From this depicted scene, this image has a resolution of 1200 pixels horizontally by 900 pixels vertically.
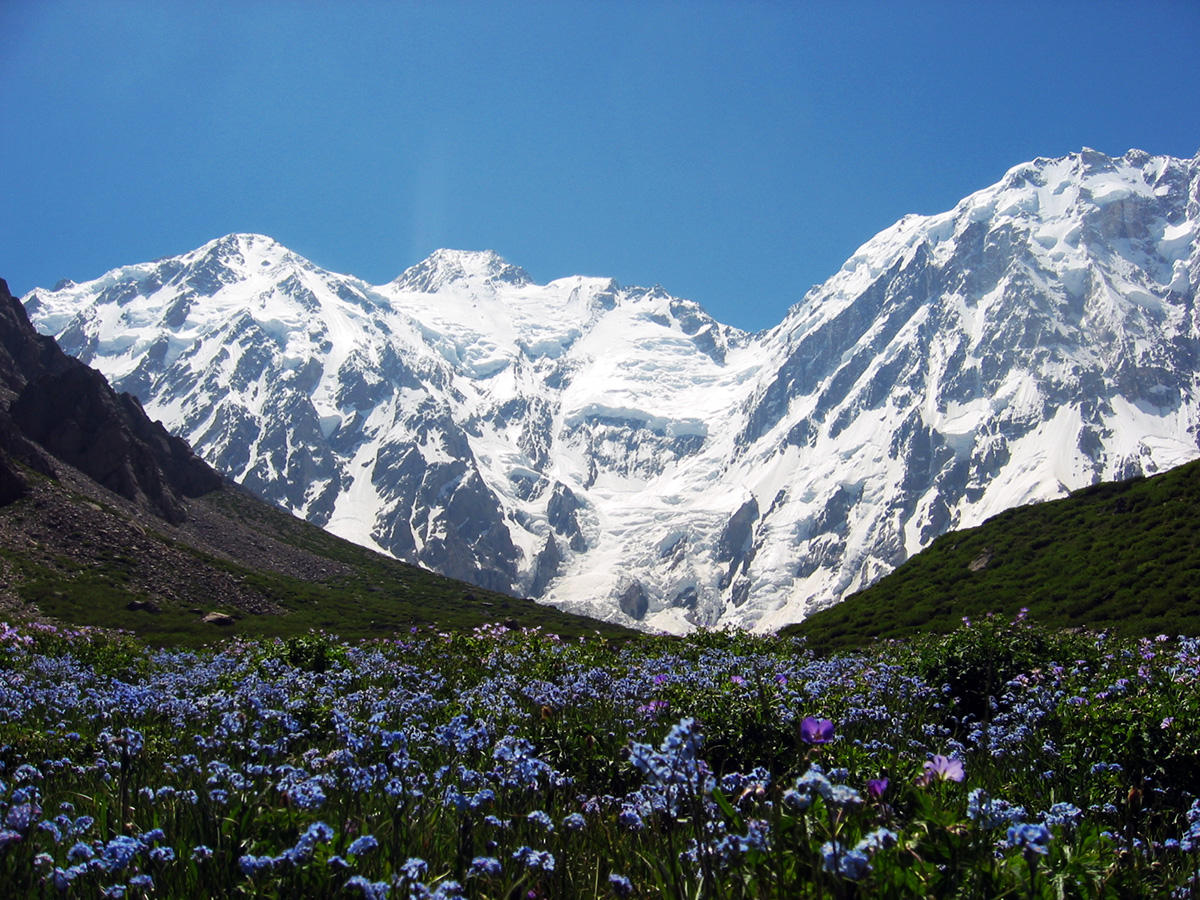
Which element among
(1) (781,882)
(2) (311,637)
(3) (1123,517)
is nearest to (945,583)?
(3) (1123,517)

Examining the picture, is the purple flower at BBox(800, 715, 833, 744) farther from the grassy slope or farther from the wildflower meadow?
the grassy slope

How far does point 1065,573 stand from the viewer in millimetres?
44906

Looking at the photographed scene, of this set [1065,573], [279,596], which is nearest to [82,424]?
[279,596]

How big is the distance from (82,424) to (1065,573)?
149 metres

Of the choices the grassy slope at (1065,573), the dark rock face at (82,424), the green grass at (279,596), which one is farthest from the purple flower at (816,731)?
the dark rock face at (82,424)

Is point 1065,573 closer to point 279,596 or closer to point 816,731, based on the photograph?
point 816,731

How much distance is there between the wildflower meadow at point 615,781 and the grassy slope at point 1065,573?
897 inches

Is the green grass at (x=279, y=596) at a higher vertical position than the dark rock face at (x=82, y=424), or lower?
lower

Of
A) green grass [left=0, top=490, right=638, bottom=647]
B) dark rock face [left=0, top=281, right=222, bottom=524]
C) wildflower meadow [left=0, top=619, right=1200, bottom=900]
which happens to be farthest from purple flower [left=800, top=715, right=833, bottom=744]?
dark rock face [left=0, top=281, right=222, bottom=524]

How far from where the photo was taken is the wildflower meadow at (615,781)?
4.61 m

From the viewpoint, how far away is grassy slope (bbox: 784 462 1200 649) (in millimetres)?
36156

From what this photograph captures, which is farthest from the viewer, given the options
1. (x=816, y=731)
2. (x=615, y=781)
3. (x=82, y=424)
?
(x=82, y=424)

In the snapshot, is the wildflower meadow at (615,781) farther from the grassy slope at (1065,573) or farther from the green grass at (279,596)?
the grassy slope at (1065,573)

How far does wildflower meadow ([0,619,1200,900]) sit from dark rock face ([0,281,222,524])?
409ft
